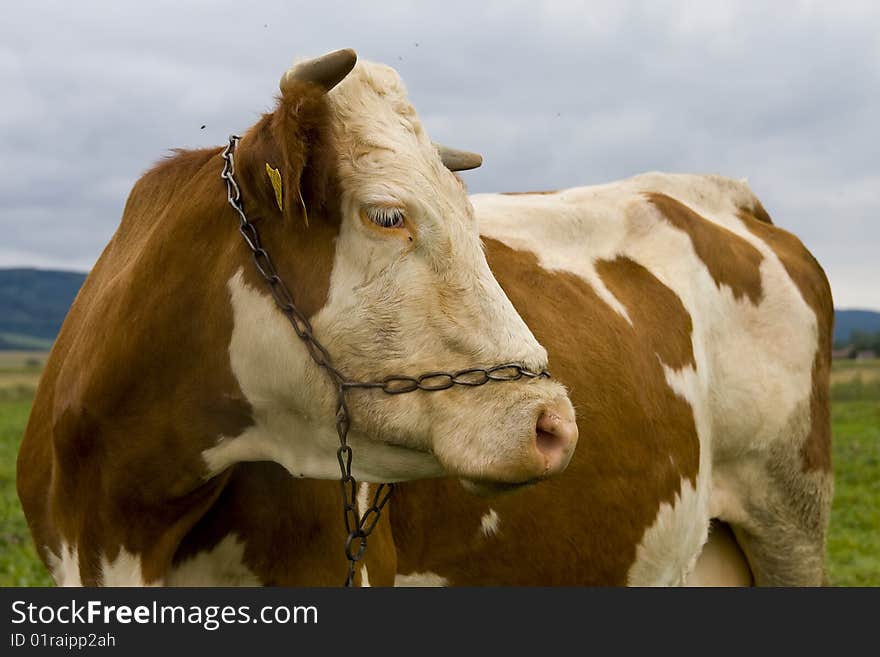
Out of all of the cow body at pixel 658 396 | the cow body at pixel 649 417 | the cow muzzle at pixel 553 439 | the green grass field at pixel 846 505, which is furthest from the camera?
the green grass field at pixel 846 505

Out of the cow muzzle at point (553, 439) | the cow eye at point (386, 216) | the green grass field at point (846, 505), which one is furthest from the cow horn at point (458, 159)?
the green grass field at point (846, 505)

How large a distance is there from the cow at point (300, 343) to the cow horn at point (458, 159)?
1.39 ft

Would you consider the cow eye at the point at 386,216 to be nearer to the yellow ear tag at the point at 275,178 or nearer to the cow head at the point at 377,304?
the cow head at the point at 377,304

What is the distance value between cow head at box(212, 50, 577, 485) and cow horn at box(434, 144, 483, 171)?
57cm

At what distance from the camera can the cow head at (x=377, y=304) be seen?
3006mm

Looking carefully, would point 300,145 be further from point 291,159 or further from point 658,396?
point 658,396

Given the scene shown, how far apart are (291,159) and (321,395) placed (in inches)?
26.2

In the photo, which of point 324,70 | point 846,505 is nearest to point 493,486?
point 324,70

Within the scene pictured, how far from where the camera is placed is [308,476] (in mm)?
3264

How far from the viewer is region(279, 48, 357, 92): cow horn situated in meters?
3.07

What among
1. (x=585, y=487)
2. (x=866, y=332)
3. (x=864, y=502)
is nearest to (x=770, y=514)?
(x=585, y=487)

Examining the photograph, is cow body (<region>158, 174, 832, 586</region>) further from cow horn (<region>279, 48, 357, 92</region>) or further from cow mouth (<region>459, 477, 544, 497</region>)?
cow horn (<region>279, 48, 357, 92</region>)

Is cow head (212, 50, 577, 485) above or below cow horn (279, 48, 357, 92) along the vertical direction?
below

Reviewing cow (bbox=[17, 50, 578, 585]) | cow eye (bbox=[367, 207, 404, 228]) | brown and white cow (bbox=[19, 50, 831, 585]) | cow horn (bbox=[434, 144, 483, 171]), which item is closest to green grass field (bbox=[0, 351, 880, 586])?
brown and white cow (bbox=[19, 50, 831, 585])
